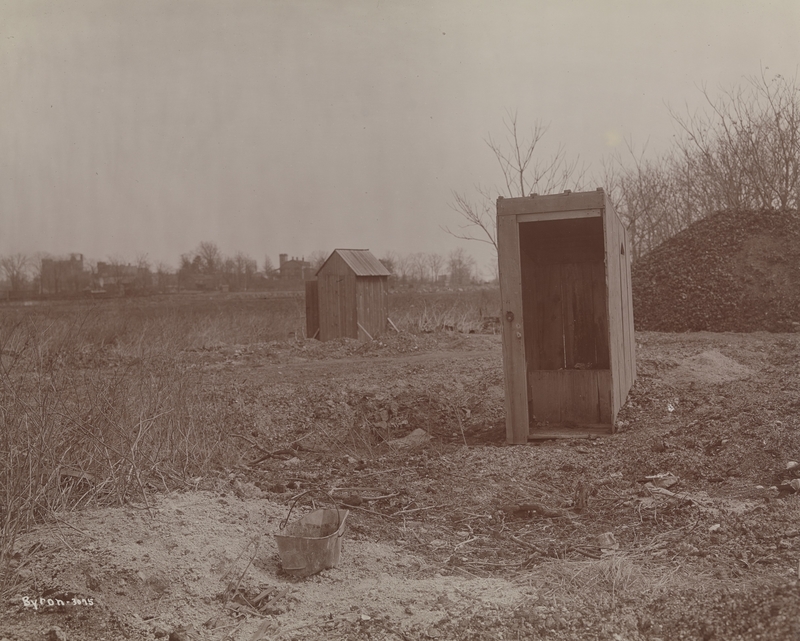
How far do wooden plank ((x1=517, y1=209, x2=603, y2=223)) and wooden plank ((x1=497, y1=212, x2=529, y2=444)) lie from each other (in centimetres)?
12

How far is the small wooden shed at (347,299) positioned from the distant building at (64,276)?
39.9 feet

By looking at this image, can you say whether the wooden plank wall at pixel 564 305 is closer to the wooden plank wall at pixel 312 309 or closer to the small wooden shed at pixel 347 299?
the small wooden shed at pixel 347 299

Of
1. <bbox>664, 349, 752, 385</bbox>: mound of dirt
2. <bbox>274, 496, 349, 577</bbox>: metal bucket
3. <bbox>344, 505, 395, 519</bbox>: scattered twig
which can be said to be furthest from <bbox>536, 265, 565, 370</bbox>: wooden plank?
<bbox>274, 496, 349, 577</bbox>: metal bucket

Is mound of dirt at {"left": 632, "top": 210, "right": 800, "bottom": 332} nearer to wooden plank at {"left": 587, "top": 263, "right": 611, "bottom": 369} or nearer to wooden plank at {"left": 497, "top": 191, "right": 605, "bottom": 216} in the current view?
wooden plank at {"left": 587, "top": 263, "right": 611, "bottom": 369}

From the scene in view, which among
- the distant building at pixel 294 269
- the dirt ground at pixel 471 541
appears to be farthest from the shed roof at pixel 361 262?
the distant building at pixel 294 269

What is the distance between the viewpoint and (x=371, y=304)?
19.2 m

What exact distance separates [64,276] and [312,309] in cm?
1494

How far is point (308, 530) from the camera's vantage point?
429cm

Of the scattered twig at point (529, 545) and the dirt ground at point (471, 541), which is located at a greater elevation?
the dirt ground at point (471, 541)

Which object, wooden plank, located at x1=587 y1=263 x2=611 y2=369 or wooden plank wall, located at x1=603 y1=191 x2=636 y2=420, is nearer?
wooden plank wall, located at x1=603 y1=191 x2=636 y2=420

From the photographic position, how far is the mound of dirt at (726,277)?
16.2 metres

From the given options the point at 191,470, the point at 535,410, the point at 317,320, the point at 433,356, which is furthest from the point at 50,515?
the point at 317,320

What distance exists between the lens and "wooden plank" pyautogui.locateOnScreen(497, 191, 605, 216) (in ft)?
22.0

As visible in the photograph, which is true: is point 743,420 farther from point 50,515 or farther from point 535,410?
point 50,515
